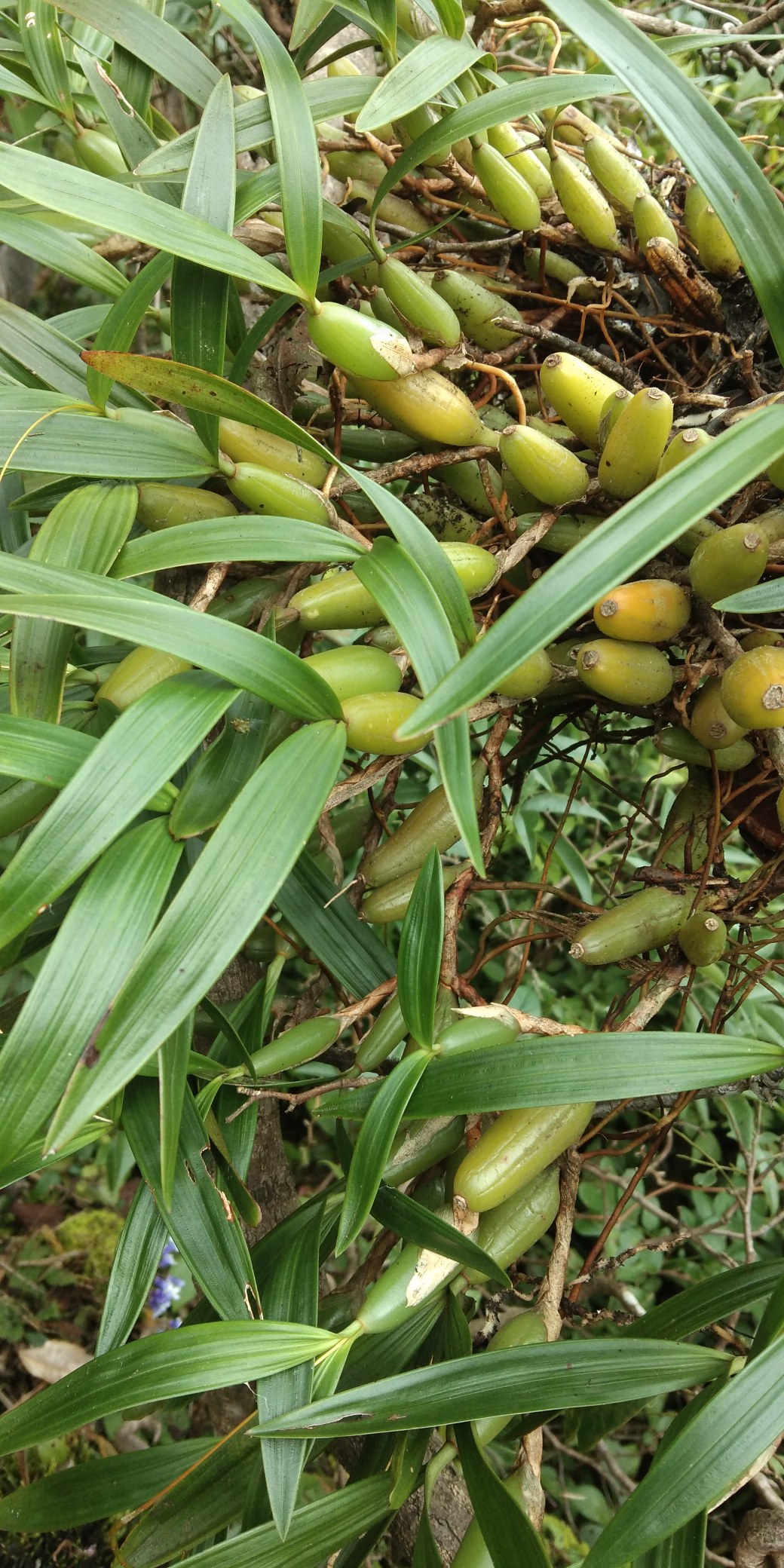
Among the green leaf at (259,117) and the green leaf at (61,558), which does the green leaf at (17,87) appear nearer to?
the green leaf at (259,117)

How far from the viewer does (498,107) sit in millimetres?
590

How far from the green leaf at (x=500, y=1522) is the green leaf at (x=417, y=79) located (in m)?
0.72

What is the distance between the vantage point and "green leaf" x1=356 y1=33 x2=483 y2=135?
1.82 feet

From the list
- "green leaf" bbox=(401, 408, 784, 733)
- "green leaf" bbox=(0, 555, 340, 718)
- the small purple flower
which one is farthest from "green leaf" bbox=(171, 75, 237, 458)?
the small purple flower

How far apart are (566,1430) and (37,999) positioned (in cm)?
57

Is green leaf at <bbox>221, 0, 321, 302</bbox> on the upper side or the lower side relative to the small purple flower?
upper

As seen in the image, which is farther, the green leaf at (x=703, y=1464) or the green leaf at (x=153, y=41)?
the green leaf at (x=153, y=41)

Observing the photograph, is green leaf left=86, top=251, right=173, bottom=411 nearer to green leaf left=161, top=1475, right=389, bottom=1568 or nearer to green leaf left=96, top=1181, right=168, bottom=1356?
green leaf left=96, top=1181, right=168, bottom=1356

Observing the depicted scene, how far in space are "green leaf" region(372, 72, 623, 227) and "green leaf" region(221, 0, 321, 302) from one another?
6 cm

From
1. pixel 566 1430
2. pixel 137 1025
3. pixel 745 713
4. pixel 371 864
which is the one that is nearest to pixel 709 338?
pixel 745 713

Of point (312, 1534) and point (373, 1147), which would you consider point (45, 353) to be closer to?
point (373, 1147)

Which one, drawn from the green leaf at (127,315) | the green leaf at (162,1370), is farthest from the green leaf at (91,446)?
the green leaf at (162,1370)

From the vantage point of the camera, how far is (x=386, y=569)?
496 millimetres

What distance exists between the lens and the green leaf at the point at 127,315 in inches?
22.5
